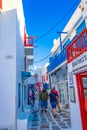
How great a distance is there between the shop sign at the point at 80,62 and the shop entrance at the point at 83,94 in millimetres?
330

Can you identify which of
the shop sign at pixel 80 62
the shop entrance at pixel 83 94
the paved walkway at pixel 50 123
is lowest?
the paved walkway at pixel 50 123

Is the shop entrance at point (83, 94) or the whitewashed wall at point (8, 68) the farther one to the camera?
the whitewashed wall at point (8, 68)

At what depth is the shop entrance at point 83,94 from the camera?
6.22m

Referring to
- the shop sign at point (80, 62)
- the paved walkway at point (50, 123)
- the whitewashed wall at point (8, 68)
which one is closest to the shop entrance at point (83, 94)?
the shop sign at point (80, 62)

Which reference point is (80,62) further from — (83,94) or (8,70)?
(8,70)

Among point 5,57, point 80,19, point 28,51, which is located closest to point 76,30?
point 80,19

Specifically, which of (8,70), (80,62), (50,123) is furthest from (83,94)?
(50,123)

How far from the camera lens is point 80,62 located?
19.8 ft

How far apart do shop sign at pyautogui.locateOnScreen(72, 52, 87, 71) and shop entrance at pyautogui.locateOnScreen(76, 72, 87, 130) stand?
13.0 inches

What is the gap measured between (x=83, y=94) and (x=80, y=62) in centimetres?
120

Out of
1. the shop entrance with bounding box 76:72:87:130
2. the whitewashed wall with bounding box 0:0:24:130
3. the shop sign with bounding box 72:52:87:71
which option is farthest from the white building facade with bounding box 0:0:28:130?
the shop entrance with bounding box 76:72:87:130

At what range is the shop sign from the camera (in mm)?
5613

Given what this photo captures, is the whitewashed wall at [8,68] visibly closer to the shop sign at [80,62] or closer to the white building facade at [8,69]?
the white building facade at [8,69]

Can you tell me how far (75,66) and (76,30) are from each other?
8086mm
